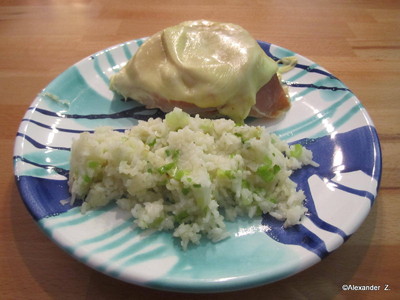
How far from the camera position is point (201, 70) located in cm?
203

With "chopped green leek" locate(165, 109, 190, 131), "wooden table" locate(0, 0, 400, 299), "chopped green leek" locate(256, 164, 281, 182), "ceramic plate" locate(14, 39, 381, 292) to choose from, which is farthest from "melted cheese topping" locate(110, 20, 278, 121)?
"wooden table" locate(0, 0, 400, 299)

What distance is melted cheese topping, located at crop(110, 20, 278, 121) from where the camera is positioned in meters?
2.03

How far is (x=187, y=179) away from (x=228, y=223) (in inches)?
11.1

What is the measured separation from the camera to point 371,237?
5.29 ft

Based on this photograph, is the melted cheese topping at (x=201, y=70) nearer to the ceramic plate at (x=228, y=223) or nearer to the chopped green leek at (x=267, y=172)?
the ceramic plate at (x=228, y=223)

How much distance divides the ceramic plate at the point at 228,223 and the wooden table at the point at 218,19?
167mm

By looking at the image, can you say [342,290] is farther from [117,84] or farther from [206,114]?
[117,84]

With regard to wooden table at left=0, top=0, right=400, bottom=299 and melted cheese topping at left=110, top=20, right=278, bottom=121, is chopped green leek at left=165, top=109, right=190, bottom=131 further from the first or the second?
wooden table at left=0, top=0, right=400, bottom=299

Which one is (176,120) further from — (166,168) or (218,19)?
(218,19)

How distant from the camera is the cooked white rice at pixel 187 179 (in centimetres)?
147

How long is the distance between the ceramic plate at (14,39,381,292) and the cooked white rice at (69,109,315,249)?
6 cm

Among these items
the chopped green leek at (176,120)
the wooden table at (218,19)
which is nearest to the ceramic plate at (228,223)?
the wooden table at (218,19)

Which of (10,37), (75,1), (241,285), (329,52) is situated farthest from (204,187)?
(75,1)

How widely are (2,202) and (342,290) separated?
65.9 inches
